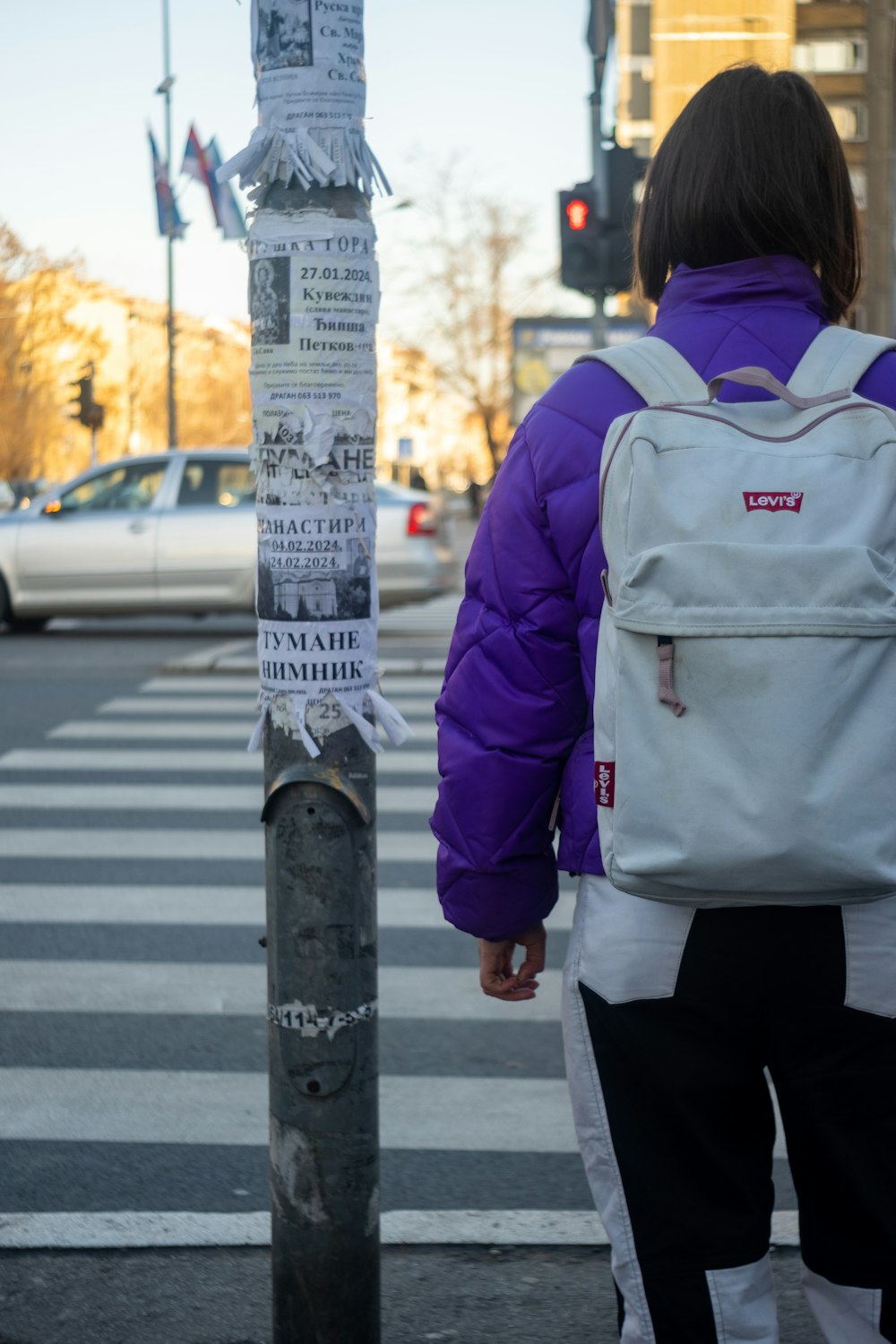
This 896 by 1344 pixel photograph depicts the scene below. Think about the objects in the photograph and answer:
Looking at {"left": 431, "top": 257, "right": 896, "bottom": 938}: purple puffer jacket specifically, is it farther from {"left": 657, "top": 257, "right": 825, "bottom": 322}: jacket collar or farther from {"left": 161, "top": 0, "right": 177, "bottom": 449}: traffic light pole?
{"left": 161, "top": 0, "right": 177, "bottom": 449}: traffic light pole

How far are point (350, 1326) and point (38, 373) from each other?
54.9 meters

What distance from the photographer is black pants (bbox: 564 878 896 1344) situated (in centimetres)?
179

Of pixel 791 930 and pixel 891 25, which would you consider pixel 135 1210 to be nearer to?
pixel 791 930

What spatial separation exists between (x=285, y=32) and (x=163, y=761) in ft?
21.4

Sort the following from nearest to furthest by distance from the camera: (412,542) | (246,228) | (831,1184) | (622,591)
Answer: (622,591) → (831,1184) → (246,228) → (412,542)

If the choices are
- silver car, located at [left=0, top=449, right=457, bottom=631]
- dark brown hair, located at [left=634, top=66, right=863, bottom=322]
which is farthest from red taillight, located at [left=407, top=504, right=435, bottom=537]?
dark brown hair, located at [left=634, top=66, right=863, bottom=322]

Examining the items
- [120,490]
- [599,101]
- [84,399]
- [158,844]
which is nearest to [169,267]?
[84,399]

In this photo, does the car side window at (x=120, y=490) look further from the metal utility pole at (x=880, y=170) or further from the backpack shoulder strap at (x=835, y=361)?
the metal utility pole at (x=880, y=170)

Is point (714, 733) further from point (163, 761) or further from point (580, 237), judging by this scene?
point (580, 237)

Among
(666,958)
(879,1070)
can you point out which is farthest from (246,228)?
(879,1070)

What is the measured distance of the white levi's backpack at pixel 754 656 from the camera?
1681 millimetres

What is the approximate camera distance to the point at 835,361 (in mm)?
1859

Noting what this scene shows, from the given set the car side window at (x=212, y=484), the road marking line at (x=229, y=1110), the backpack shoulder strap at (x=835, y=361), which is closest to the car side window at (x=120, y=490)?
the car side window at (x=212, y=484)

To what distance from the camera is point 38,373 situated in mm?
54719
